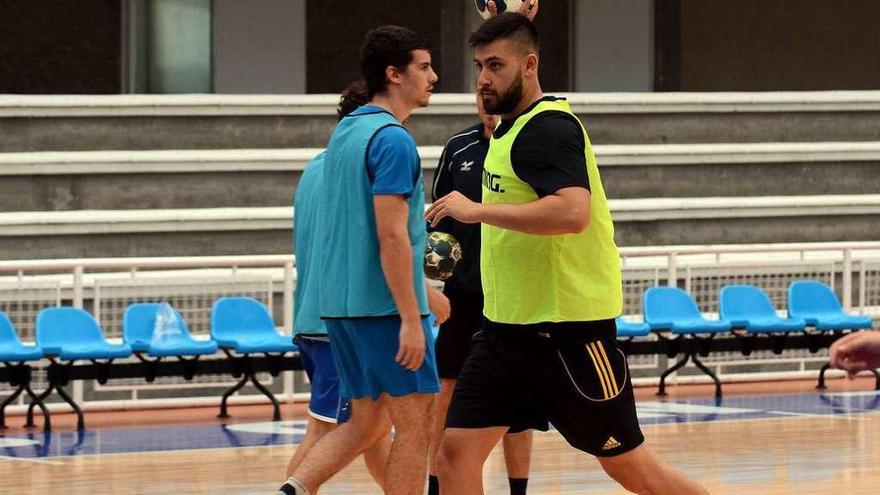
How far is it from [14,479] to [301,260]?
2818 mm

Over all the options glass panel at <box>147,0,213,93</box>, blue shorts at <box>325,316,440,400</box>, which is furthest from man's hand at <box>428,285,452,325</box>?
glass panel at <box>147,0,213,93</box>

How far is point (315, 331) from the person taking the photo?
23.8ft

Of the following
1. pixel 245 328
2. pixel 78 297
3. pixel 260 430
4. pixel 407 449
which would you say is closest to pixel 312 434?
pixel 407 449

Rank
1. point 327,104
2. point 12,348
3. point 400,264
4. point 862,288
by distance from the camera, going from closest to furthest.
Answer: point 400,264, point 12,348, point 862,288, point 327,104

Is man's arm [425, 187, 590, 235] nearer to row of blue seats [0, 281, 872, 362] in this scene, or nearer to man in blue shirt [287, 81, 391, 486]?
man in blue shirt [287, 81, 391, 486]

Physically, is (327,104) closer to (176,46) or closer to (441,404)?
(176,46)

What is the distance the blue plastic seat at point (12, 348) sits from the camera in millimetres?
11492

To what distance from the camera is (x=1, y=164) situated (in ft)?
49.0

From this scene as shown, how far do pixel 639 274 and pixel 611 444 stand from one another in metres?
8.34

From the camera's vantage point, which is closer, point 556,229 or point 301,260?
point 556,229

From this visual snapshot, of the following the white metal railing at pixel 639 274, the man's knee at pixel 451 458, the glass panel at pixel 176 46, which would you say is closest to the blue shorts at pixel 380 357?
the man's knee at pixel 451 458

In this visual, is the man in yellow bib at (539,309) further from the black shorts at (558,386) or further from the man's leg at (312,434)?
the man's leg at (312,434)

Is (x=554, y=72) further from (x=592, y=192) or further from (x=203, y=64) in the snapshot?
(x=592, y=192)

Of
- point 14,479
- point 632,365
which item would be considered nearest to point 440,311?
point 14,479
